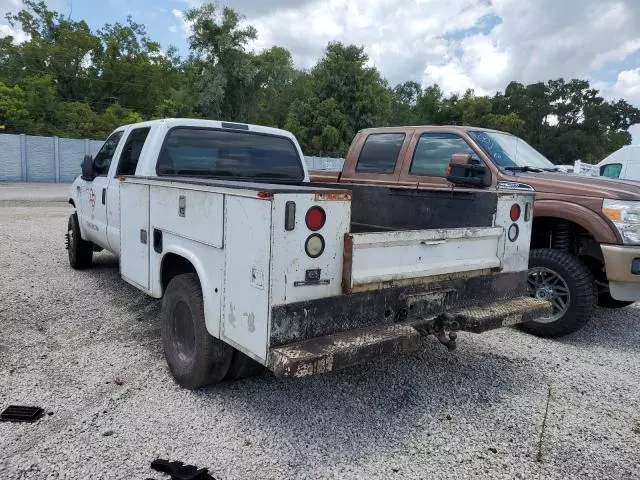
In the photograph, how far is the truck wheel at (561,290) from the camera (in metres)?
5.02

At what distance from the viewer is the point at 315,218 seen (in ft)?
9.32

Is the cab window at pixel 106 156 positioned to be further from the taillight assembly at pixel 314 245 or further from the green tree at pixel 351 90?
the green tree at pixel 351 90

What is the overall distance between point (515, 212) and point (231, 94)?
38.7 metres

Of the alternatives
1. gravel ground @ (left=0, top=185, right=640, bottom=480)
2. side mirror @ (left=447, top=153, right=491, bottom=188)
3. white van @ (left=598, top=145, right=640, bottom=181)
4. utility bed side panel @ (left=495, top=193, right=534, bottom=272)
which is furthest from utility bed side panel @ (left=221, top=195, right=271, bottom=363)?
white van @ (left=598, top=145, right=640, bottom=181)

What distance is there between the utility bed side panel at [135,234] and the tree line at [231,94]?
35.4m

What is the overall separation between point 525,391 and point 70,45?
176 ft

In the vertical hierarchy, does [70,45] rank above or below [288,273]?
above

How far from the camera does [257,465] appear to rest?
2.78 meters

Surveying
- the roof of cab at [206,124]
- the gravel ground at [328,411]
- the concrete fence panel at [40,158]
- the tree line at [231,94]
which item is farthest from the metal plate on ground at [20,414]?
the tree line at [231,94]

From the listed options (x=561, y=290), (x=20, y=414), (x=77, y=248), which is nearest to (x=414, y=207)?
(x=561, y=290)

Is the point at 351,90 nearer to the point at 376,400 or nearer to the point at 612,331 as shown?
the point at 612,331

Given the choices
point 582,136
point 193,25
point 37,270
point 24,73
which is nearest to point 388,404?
point 37,270

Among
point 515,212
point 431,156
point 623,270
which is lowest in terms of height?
point 623,270

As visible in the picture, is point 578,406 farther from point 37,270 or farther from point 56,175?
point 56,175
